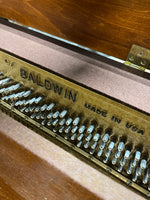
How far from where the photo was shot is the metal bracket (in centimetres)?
78

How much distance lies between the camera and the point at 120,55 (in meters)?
0.84

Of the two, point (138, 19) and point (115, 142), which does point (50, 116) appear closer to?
point (115, 142)

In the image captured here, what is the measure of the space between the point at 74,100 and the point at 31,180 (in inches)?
23.1

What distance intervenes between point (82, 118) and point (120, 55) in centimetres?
40

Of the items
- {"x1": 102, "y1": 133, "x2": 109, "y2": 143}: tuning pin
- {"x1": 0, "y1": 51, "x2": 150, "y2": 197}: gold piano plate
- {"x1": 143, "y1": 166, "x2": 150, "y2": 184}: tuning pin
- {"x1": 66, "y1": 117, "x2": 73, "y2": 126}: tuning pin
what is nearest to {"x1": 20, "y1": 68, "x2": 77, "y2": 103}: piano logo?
{"x1": 0, "y1": 51, "x2": 150, "y2": 197}: gold piano plate

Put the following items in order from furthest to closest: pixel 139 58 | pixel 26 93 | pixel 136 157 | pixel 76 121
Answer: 1. pixel 26 93
2. pixel 76 121
3. pixel 136 157
4. pixel 139 58

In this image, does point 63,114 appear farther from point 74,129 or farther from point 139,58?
point 139,58

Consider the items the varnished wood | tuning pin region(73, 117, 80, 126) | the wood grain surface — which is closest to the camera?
the wood grain surface

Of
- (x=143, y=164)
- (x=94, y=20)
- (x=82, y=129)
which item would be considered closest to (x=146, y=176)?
(x=143, y=164)

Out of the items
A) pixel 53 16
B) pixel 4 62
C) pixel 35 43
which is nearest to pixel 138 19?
pixel 53 16

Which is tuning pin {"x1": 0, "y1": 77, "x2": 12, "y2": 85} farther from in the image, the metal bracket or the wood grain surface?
the metal bracket

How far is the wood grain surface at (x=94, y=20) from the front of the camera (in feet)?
2.40

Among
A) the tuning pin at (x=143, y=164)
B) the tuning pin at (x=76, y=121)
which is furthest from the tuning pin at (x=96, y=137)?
the tuning pin at (x=143, y=164)

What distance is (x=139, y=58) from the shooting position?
804 mm
